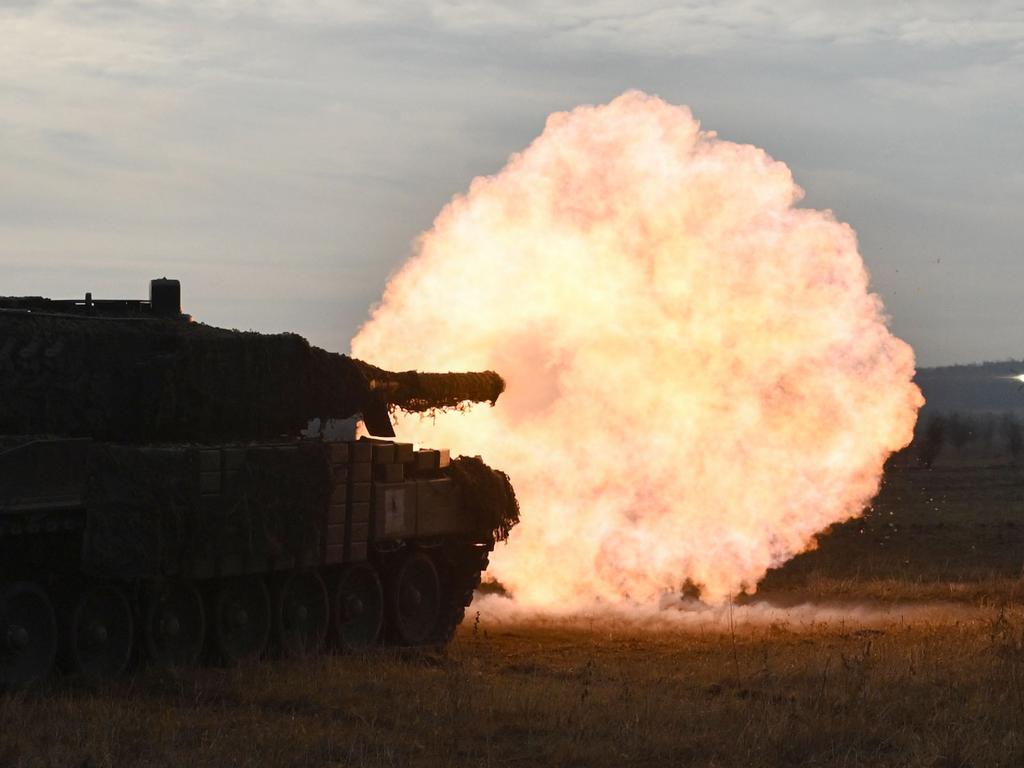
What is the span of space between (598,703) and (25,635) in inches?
219

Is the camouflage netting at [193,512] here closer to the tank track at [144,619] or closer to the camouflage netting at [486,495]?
the tank track at [144,619]

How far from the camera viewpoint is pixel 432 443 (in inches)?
1061

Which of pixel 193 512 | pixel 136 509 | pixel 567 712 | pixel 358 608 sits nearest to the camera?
pixel 567 712

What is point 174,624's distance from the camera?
62.9ft

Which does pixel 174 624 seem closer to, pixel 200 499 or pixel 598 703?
pixel 200 499

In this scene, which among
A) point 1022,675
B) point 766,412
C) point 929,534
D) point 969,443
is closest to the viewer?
point 1022,675

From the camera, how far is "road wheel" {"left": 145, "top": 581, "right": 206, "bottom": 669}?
18.9m

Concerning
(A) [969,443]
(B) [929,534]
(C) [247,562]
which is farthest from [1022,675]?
(A) [969,443]

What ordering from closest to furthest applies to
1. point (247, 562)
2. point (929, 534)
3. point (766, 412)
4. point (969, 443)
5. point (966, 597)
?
point (247, 562), point (766, 412), point (966, 597), point (929, 534), point (969, 443)

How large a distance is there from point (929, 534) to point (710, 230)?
67.2 ft

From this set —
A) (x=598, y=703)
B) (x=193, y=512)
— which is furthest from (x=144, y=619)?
(x=598, y=703)

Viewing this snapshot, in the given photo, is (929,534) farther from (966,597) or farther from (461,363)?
(461,363)

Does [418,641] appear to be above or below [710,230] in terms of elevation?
below

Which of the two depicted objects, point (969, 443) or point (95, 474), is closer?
point (95, 474)
